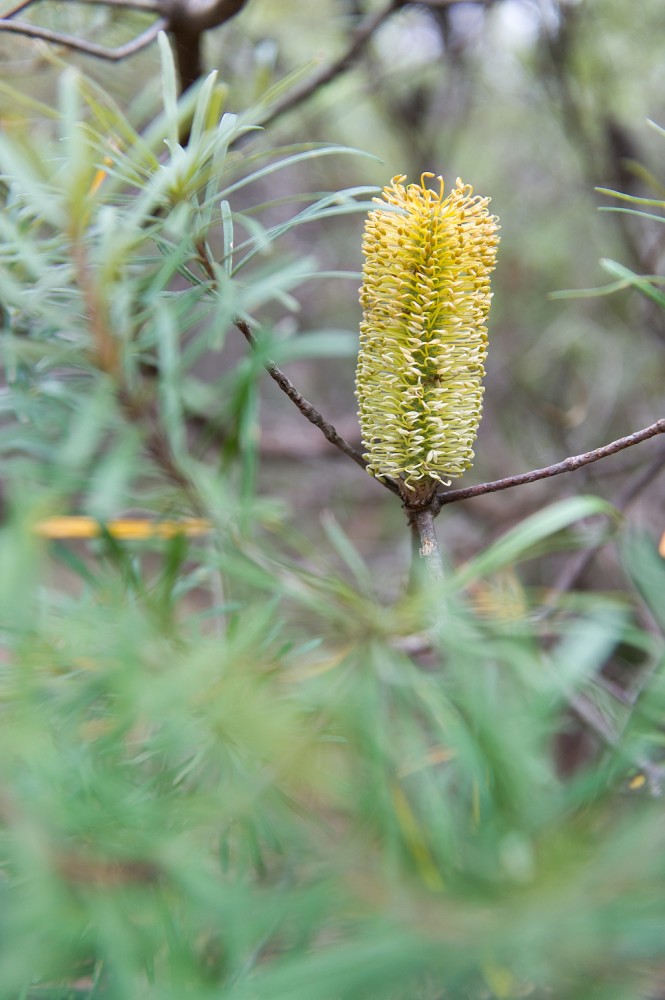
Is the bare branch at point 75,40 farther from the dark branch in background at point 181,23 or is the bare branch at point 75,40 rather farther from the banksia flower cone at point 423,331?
the banksia flower cone at point 423,331

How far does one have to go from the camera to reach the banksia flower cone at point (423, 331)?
0.26 m

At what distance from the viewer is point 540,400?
102 centimetres

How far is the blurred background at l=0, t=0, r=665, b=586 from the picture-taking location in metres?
0.83

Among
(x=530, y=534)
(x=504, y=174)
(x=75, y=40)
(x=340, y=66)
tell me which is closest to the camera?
(x=530, y=534)

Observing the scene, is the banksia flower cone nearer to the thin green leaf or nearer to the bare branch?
the thin green leaf

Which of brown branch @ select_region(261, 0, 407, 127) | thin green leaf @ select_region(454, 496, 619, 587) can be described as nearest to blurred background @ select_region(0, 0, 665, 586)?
brown branch @ select_region(261, 0, 407, 127)

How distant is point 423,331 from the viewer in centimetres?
27

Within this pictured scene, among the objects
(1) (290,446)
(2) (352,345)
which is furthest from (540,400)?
(2) (352,345)

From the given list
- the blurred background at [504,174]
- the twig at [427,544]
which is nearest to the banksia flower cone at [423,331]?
the twig at [427,544]

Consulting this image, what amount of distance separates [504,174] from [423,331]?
128 centimetres

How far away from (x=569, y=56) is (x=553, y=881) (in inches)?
37.4

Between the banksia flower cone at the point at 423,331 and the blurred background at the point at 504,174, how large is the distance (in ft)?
1.51

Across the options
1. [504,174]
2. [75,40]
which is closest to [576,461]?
[75,40]

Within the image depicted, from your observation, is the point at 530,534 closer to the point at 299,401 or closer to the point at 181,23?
the point at 299,401
